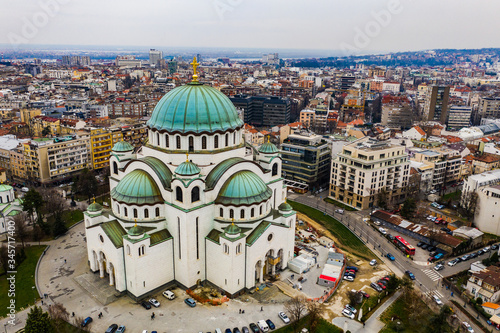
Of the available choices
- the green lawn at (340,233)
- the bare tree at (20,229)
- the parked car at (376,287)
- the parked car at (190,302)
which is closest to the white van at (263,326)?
the parked car at (190,302)

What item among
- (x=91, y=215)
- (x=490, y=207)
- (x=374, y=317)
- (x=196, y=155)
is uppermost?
(x=196, y=155)

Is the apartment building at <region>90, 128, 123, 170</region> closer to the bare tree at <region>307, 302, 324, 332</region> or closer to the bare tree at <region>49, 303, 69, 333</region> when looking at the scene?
the bare tree at <region>49, 303, 69, 333</region>

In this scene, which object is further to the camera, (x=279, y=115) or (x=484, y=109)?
(x=484, y=109)

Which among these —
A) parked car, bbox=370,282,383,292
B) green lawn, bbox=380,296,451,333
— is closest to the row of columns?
green lawn, bbox=380,296,451,333

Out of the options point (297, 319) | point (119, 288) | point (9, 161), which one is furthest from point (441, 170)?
point (9, 161)

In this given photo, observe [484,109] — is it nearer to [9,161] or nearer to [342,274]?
[342,274]
